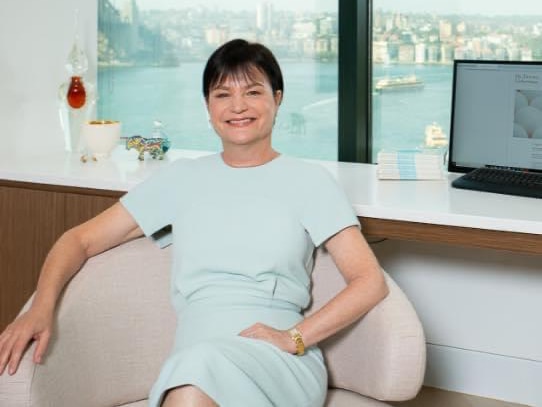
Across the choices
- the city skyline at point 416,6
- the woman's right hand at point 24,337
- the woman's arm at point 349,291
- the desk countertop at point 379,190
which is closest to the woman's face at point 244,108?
the woman's arm at point 349,291

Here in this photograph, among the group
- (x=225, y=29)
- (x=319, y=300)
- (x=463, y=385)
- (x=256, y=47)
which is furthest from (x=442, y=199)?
(x=225, y=29)

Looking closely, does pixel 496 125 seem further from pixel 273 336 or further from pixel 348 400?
pixel 273 336

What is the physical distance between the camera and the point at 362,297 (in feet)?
6.20

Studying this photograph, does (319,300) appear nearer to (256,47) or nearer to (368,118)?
(256,47)

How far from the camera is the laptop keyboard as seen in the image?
7.96 feet

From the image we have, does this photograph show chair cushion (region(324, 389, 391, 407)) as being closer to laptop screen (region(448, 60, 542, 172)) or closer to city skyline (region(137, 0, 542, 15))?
laptop screen (region(448, 60, 542, 172))

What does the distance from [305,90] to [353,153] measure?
0.90ft

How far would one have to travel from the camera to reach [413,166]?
8.86ft

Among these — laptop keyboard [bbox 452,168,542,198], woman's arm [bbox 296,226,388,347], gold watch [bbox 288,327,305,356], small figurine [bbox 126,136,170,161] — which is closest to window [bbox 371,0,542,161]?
laptop keyboard [bbox 452,168,542,198]

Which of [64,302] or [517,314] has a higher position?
[64,302]

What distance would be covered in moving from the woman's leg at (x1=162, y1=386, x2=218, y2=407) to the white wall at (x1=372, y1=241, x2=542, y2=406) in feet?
4.66

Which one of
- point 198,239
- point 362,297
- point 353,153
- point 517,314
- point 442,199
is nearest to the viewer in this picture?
point 362,297

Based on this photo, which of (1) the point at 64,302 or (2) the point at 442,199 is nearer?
(1) the point at 64,302

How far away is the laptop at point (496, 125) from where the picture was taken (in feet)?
8.30
